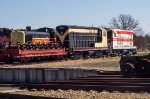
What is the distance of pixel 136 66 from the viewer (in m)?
17.7

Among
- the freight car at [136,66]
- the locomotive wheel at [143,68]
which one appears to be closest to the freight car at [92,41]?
the freight car at [136,66]

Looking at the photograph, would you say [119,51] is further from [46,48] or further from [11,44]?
[11,44]

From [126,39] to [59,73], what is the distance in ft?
109

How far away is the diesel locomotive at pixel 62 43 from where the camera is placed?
1400 inches

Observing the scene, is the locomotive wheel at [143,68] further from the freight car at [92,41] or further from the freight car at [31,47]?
the freight car at [92,41]

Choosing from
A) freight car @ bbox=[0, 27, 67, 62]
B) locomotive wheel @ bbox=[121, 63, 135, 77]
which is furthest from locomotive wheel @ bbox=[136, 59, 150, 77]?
freight car @ bbox=[0, 27, 67, 62]

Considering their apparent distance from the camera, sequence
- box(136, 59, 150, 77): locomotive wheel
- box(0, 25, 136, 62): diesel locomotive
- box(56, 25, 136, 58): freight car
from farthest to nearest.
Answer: box(56, 25, 136, 58): freight car, box(0, 25, 136, 62): diesel locomotive, box(136, 59, 150, 77): locomotive wheel

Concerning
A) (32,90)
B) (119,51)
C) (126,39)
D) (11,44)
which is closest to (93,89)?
(32,90)

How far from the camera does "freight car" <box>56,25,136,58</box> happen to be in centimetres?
4334

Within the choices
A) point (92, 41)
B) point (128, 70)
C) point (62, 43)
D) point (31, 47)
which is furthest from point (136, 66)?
point (92, 41)

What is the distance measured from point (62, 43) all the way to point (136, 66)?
26.0 m

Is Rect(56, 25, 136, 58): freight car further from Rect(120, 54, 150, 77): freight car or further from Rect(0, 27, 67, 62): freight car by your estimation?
Rect(120, 54, 150, 77): freight car

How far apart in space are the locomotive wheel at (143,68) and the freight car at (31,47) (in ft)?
60.3

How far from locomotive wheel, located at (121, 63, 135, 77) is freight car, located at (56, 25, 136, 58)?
81.6ft
